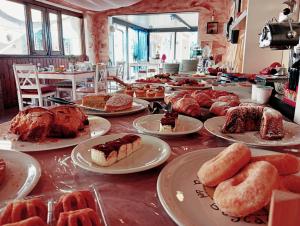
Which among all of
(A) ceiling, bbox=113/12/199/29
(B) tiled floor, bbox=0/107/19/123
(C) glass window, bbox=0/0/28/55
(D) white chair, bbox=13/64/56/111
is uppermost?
(A) ceiling, bbox=113/12/199/29

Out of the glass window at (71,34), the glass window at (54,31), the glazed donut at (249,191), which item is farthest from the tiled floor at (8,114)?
the glazed donut at (249,191)

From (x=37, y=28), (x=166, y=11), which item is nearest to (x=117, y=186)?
(x=37, y=28)

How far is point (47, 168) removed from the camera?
0.60m

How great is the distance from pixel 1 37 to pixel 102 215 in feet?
19.0

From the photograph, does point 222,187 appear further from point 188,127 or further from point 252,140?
point 188,127

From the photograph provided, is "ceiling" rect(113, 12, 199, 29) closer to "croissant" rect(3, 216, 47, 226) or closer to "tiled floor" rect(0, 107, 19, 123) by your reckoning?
"tiled floor" rect(0, 107, 19, 123)

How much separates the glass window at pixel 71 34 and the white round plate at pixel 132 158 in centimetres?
701

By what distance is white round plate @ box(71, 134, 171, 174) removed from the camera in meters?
0.55

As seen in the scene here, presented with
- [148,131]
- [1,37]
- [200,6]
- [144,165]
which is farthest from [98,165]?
[200,6]

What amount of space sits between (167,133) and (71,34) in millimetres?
7397

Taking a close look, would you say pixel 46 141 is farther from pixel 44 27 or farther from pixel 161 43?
pixel 161 43

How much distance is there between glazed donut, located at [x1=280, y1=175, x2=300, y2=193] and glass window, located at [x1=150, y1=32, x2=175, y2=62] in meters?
14.1

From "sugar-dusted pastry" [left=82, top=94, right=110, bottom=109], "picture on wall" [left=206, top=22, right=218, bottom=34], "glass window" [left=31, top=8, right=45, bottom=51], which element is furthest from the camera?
"picture on wall" [left=206, top=22, right=218, bottom=34]

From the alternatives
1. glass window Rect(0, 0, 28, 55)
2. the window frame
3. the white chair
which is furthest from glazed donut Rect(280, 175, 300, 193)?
glass window Rect(0, 0, 28, 55)
